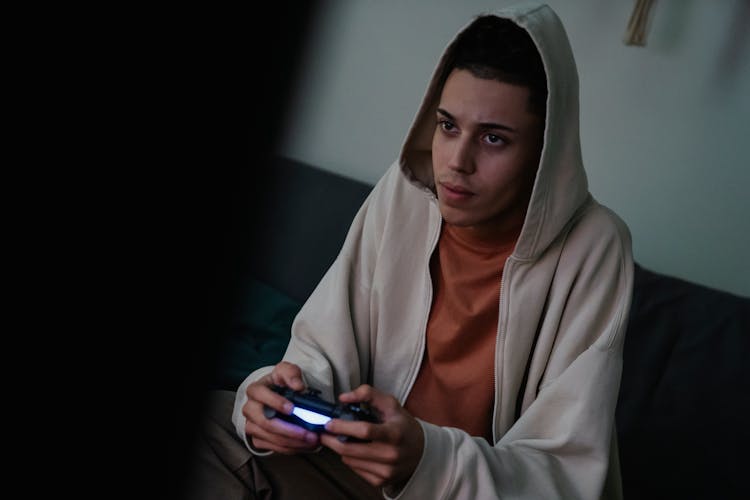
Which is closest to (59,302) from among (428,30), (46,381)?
(46,381)

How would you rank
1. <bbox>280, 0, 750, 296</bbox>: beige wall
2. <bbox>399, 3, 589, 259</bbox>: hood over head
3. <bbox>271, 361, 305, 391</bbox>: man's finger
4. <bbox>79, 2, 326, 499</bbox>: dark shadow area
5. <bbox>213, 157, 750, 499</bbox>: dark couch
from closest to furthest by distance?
<bbox>79, 2, 326, 499</bbox>: dark shadow area
<bbox>271, 361, 305, 391</bbox>: man's finger
<bbox>399, 3, 589, 259</bbox>: hood over head
<bbox>213, 157, 750, 499</bbox>: dark couch
<bbox>280, 0, 750, 296</bbox>: beige wall

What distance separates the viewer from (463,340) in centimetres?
117

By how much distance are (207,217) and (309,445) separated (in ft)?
2.33

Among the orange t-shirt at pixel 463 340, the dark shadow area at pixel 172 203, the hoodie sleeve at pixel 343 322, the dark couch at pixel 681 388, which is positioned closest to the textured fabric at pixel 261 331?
the dark couch at pixel 681 388

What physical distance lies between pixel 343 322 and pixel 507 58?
452mm

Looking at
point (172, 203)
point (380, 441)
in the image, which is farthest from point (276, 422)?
point (172, 203)

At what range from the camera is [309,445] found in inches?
35.1

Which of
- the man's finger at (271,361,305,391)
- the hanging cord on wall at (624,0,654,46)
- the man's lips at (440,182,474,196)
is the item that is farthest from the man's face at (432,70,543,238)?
the hanging cord on wall at (624,0,654,46)

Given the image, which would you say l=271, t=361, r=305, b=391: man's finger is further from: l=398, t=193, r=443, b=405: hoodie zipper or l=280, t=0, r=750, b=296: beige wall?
l=280, t=0, r=750, b=296: beige wall

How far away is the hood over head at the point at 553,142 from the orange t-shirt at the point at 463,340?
9 centimetres

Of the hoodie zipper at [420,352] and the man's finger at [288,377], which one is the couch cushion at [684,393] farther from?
the man's finger at [288,377]

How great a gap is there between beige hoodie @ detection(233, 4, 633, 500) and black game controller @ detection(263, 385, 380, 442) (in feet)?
0.29

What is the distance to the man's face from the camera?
3.51 ft

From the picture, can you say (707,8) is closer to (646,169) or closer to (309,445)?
(646,169)
